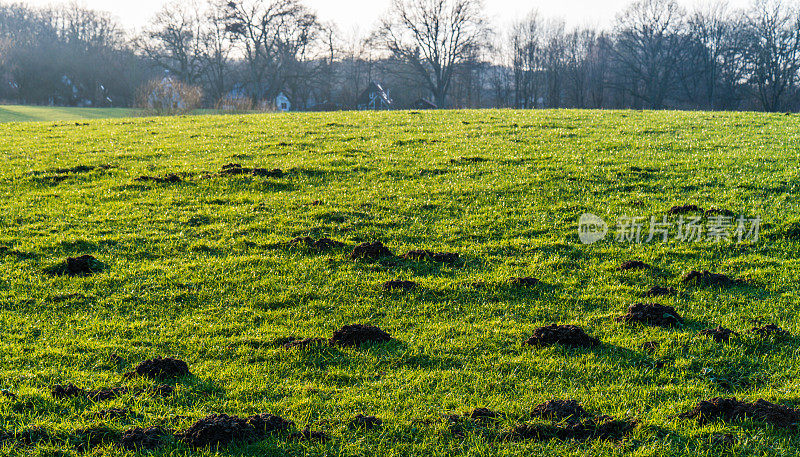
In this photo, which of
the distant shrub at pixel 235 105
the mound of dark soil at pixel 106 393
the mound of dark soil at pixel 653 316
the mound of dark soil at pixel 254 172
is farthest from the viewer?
the distant shrub at pixel 235 105

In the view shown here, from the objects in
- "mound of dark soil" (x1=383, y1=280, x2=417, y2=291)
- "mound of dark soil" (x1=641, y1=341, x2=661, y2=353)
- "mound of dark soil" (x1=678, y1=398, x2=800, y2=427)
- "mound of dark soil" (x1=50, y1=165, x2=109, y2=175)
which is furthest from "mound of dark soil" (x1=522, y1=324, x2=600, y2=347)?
"mound of dark soil" (x1=50, y1=165, x2=109, y2=175)

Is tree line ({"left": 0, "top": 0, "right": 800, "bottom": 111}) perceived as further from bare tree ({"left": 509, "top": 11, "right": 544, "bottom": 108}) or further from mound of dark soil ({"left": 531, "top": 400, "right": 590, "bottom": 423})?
mound of dark soil ({"left": 531, "top": 400, "right": 590, "bottom": 423})

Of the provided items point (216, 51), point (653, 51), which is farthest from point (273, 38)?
point (653, 51)

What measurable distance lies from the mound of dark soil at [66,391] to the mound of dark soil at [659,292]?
7.18 metres

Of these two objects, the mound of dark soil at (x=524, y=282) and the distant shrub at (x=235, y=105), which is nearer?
the mound of dark soil at (x=524, y=282)

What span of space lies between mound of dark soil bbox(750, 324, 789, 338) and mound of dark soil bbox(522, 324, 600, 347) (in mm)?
2002

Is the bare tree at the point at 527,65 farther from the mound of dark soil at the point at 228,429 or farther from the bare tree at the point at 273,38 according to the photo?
the mound of dark soil at the point at 228,429

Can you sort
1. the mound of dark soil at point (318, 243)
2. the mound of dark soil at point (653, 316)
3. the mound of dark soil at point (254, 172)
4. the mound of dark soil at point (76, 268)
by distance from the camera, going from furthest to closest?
the mound of dark soil at point (254, 172) < the mound of dark soil at point (318, 243) < the mound of dark soil at point (76, 268) < the mound of dark soil at point (653, 316)

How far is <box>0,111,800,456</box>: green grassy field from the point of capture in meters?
5.31

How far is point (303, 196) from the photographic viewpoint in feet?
43.5

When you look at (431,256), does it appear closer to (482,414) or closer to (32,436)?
(482,414)

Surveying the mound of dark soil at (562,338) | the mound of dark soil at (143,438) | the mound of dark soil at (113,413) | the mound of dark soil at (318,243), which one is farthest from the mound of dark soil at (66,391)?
the mound of dark soil at (318,243)

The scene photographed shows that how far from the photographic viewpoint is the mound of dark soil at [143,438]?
4.84m

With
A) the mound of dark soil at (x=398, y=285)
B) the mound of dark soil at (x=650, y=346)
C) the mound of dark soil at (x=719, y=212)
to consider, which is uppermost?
the mound of dark soil at (x=719, y=212)
